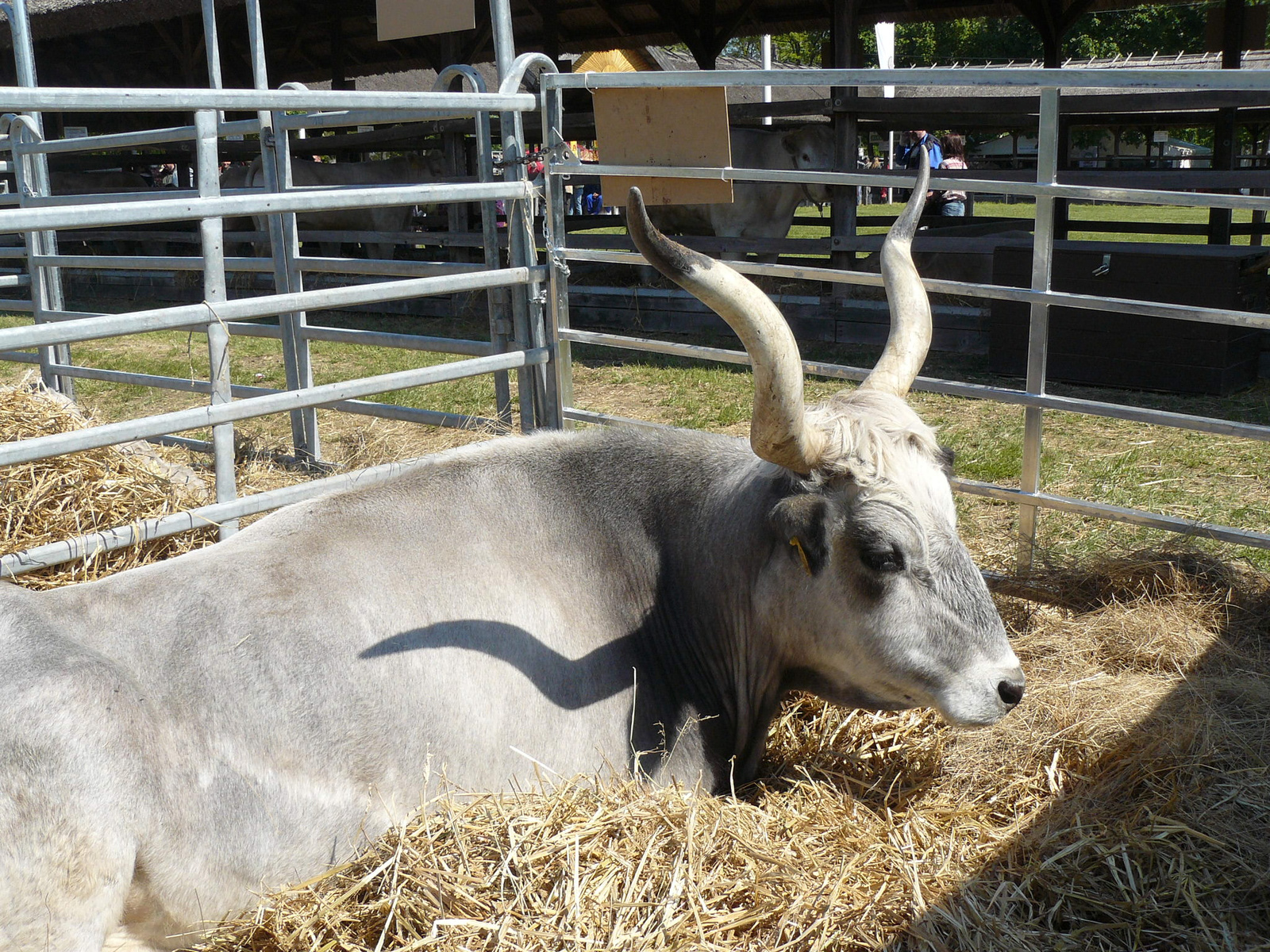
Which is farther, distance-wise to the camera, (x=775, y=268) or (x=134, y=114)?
(x=134, y=114)

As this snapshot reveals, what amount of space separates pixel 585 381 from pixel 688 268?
21.3 feet

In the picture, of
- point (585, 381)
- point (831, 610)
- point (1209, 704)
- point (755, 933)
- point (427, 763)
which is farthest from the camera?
point (585, 381)

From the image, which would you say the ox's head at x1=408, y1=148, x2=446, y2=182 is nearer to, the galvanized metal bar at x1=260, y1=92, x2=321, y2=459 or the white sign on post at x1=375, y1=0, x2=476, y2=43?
the galvanized metal bar at x1=260, y1=92, x2=321, y2=459

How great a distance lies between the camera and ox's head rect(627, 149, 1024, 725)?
9.45ft

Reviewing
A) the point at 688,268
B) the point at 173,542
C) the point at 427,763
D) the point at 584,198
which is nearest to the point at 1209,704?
the point at 688,268

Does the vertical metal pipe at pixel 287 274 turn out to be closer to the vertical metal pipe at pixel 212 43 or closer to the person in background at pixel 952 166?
the vertical metal pipe at pixel 212 43

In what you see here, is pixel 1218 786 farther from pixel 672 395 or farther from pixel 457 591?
pixel 672 395

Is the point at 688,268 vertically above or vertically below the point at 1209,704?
above

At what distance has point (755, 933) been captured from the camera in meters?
2.58

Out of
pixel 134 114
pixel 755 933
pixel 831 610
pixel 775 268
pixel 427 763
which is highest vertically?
pixel 134 114

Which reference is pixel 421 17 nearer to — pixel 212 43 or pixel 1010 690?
pixel 212 43

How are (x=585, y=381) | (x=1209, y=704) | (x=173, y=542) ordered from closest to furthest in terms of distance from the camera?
1. (x=1209, y=704)
2. (x=173, y=542)
3. (x=585, y=381)

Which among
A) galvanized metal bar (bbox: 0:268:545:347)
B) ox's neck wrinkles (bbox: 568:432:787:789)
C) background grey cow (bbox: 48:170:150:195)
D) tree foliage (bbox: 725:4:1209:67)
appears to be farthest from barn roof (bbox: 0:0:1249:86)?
tree foliage (bbox: 725:4:1209:67)

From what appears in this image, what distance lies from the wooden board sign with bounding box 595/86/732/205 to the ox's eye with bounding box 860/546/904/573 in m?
2.26
